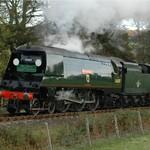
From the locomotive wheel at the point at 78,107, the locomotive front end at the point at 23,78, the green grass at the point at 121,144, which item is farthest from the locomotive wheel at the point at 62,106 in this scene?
the green grass at the point at 121,144

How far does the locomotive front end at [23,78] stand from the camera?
881 inches

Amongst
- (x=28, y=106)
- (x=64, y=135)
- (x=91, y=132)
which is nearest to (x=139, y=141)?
(x=91, y=132)

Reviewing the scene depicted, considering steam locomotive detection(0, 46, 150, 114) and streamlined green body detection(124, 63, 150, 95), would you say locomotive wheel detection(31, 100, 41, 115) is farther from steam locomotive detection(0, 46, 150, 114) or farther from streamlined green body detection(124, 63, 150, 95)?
streamlined green body detection(124, 63, 150, 95)

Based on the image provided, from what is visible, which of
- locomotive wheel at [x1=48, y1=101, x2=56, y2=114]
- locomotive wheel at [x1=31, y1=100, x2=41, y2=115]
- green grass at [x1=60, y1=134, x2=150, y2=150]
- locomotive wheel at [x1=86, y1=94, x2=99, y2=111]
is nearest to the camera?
green grass at [x1=60, y1=134, x2=150, y2=150]

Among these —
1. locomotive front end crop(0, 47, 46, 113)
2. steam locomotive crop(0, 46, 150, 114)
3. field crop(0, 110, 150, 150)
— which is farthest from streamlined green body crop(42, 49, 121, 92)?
field crop(0, 110, 150, 150)

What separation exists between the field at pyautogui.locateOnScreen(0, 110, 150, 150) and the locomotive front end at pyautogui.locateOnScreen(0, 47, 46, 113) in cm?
576

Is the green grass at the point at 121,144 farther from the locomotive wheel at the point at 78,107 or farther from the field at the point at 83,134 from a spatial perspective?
the locomotive wheel at the point at 78,107

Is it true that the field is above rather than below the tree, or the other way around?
below

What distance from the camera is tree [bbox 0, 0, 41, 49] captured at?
36750 millimetres

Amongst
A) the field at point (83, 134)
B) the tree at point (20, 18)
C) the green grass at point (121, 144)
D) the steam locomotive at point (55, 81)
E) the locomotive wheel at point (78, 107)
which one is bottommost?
the green grass at point (121, 144)

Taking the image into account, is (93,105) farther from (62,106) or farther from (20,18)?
(20,18)

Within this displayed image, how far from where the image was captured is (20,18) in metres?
39.4

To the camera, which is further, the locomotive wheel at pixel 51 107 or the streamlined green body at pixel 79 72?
the locomotive wheel at pixel 51 107

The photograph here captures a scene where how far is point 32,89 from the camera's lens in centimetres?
2253
